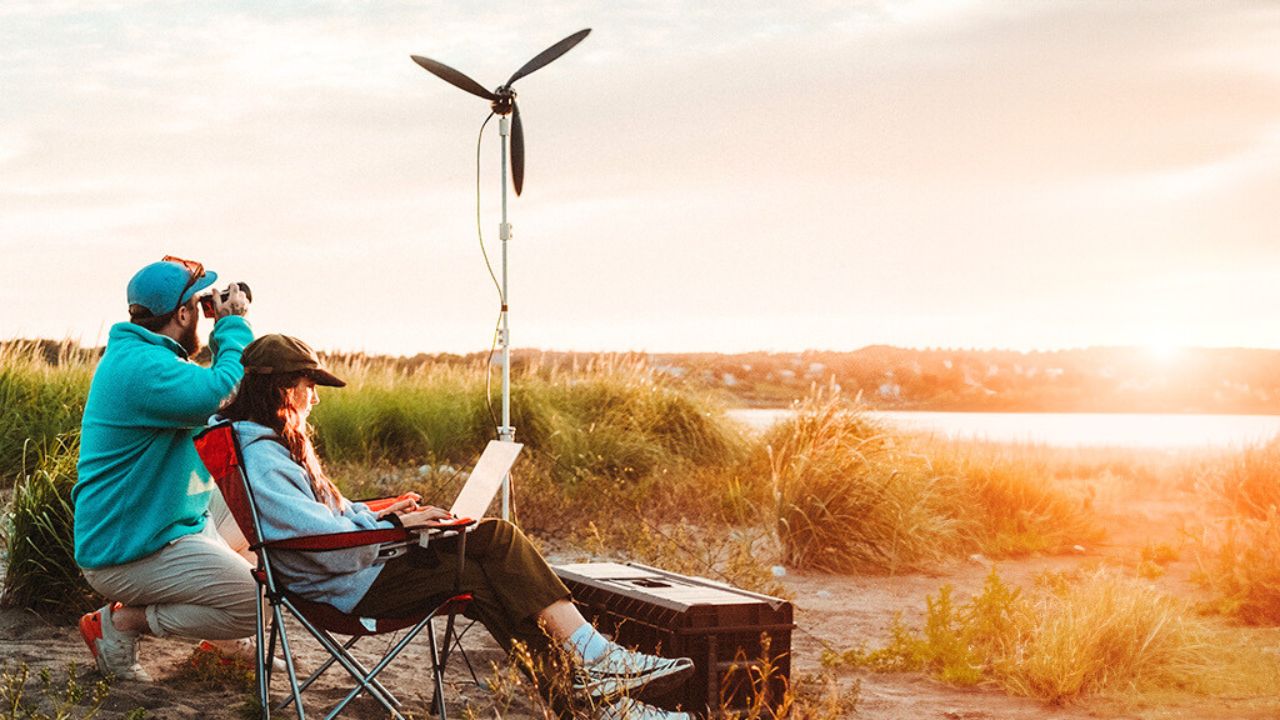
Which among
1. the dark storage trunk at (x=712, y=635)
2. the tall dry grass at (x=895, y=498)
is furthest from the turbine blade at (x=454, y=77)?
the dark storage trunk at (x=712, y=635)

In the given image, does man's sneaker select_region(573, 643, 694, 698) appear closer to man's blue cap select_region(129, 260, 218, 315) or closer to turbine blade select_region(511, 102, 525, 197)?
man's blue cap select_region(129, 260, 218, 315)

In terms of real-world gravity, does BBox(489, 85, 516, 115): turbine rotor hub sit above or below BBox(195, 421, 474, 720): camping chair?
above

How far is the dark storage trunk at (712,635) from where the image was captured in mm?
3713

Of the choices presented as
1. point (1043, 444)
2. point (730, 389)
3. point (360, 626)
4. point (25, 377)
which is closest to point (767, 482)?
point (730, 389)

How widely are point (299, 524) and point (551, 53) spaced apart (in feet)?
12.1

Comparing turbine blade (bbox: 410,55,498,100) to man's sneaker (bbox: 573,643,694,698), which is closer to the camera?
man's sneaker (bbox: 573,643,694,698)

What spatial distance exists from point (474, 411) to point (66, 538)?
5609 millimetres

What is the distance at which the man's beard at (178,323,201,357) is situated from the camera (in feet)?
12.9

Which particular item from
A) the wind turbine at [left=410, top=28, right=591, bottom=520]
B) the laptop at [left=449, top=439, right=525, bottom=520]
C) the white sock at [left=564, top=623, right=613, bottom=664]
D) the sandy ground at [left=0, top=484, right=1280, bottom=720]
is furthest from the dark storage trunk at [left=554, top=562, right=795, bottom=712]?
the wind turbine at [left=410, top=28, right=591, bottom=520]

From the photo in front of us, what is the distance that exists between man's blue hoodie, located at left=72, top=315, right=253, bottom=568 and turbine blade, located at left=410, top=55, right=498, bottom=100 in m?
2.87

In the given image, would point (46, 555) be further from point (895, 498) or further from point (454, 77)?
point (895, 498)

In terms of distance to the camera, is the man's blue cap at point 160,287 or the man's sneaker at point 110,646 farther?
the man's sneaker at point 110,646

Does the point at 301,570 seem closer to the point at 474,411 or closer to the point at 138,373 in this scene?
the point at 138,373

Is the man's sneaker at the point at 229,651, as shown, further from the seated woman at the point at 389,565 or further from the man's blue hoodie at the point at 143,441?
the seated woman at the point at 389,565
